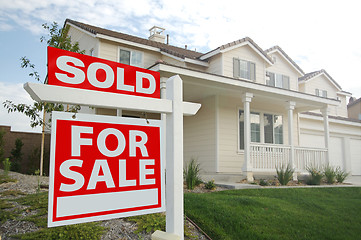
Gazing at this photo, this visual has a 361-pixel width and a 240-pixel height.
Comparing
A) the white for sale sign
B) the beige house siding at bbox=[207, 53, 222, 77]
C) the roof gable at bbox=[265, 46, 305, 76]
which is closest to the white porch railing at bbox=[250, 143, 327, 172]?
the beige house siding at bbox=[207, 53, 222, 77]

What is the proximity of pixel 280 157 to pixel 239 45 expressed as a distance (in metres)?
5.28

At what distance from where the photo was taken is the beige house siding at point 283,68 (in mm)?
14750

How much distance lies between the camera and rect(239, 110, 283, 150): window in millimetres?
11914

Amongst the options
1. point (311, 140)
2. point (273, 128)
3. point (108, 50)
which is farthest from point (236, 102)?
point (311, 140)

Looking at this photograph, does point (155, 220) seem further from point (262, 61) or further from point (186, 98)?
point (262, 61)

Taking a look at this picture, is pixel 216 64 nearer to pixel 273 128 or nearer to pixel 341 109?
pixel 273 128

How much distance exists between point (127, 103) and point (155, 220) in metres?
2.35

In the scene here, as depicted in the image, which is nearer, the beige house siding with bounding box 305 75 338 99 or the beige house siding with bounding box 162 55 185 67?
the beige house siding with bounding box 162 55 185 67

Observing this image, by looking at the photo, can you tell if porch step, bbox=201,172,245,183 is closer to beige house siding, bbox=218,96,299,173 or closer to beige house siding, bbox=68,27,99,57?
beige house siding, bbox=218,96,299,173

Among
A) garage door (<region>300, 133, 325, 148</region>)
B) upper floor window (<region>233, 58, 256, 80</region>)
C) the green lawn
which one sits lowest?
the green lawn

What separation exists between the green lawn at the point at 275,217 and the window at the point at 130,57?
793 cm

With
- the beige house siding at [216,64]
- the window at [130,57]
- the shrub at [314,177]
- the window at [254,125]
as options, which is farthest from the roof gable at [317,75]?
the window at [130,57]

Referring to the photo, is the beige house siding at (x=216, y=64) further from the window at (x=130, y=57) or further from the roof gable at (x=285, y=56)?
the roof gable at (x=285, y=56)

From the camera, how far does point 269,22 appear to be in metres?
8.44
